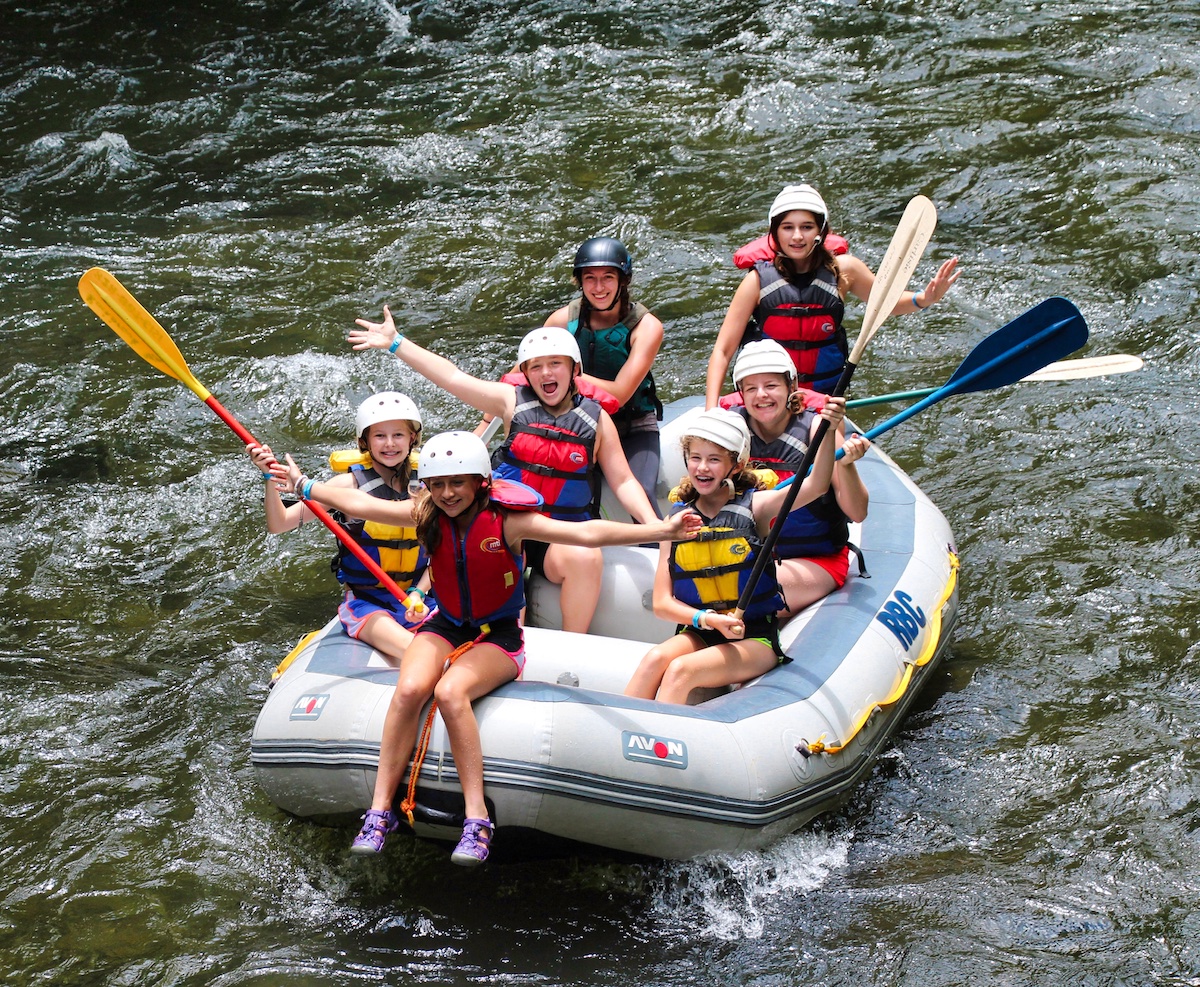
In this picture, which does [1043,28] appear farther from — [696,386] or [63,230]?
[63,230]

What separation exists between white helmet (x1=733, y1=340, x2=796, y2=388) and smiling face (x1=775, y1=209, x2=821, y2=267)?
2.69 feet

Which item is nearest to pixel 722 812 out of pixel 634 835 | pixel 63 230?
pixel 634 835

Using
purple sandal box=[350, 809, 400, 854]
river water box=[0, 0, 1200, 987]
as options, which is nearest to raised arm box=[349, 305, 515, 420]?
river water box=[0, 0, 1200, 987]

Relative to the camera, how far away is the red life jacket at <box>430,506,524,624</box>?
403cm

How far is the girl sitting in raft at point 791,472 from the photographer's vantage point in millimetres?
4703

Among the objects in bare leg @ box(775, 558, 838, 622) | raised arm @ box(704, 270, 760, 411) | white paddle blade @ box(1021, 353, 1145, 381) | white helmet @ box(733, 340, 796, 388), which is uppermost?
white helmet @ box(733, 340, 796, 388)

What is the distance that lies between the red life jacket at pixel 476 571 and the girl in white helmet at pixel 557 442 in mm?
659

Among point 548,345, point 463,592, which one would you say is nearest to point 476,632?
point 463,592

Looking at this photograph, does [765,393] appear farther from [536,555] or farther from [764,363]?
[536,555]

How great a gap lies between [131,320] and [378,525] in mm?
1166

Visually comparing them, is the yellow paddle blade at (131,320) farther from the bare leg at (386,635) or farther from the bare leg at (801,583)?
the bare leg at (801,583)

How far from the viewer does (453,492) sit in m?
3.98

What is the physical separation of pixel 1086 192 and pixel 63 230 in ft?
22.3

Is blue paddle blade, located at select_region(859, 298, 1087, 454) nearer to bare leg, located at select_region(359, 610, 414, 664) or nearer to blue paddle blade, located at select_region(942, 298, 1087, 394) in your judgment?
blue paddle blade, located at select_region(942, 298, 1087, 394)
